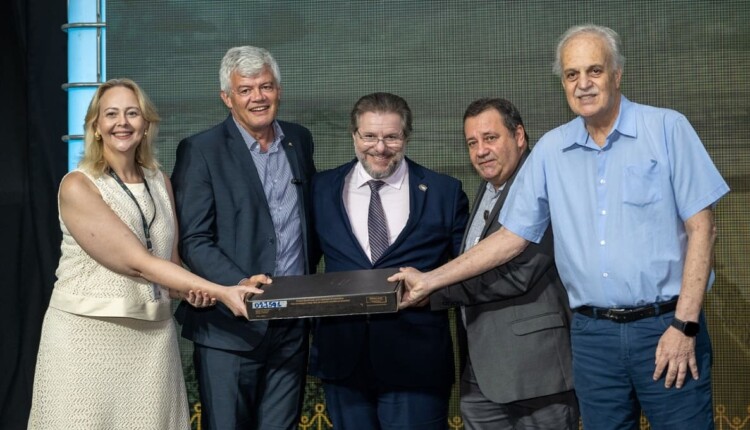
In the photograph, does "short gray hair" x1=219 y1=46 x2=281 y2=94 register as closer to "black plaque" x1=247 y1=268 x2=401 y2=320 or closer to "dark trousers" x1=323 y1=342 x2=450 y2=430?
"black plaque" x1=247 y1=268 x2=401 y2=320

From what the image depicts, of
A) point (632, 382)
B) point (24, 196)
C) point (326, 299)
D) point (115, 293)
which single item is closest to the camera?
point (632, 382)

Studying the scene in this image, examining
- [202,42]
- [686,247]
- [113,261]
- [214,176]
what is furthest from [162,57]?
[686,247]

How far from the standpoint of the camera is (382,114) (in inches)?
122

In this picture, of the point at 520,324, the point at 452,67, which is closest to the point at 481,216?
the point at 520,324

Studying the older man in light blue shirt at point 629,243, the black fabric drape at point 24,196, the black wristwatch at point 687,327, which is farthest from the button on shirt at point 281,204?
the black fabric drape at point 24,196

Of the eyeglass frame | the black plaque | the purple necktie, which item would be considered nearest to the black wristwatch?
the black plaque

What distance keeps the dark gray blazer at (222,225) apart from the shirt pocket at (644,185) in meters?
1.20

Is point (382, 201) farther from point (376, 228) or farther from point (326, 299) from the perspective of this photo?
point (326, 299)

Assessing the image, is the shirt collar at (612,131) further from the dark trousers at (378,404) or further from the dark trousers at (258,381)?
the dark trousers at (258,381)

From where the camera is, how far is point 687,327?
234cm

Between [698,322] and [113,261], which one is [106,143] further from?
Answer: [698,322]

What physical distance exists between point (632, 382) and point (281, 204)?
1.31 m

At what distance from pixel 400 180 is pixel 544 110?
1443mm

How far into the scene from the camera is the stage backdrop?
430 cm
